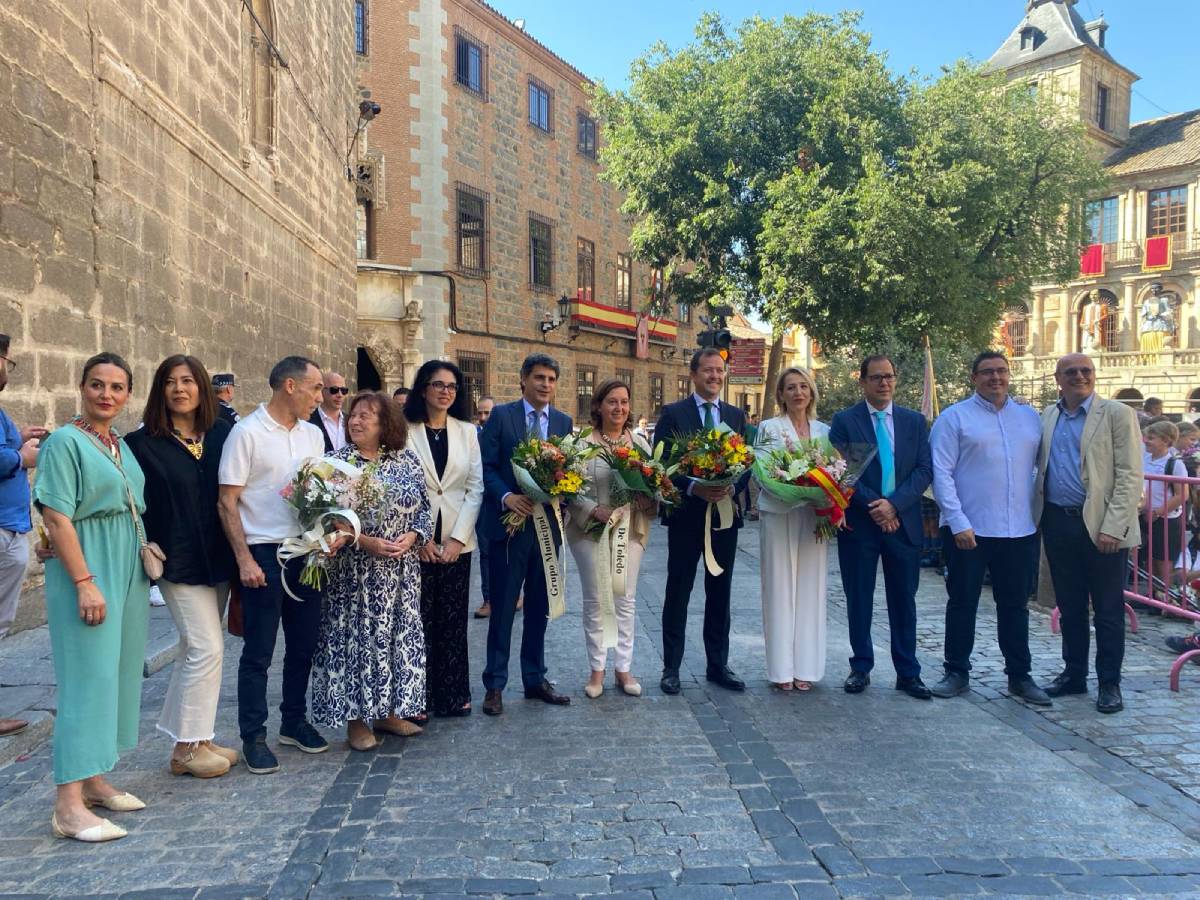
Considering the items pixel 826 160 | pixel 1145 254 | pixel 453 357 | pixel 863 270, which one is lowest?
pixel 453 357

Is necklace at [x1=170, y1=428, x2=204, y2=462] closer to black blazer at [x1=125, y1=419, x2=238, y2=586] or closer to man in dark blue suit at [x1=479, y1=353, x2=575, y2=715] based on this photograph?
black blazer at [x1=125, y1=419, x2=238, y2=586]

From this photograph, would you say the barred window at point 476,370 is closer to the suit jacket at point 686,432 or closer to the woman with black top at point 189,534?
the suit jacket at point 686,432

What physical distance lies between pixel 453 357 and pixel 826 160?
9424 mm

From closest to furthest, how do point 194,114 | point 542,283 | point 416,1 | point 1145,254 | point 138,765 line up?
point 138,765
point 194,114
point 416,1
point 542,283
point 1145,254

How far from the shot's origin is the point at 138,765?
4281 mm

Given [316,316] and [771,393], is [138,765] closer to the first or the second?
[316,316]

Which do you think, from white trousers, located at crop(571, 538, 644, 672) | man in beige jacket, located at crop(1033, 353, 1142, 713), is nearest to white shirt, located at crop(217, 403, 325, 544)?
white trousers, located at crop(571, 538, 644, 672)

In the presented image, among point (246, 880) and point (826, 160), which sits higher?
point (826, 160)

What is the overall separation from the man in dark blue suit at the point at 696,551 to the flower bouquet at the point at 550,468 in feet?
2.25

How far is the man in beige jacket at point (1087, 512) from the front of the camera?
5152 mm

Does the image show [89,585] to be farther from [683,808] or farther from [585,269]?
[585,269]

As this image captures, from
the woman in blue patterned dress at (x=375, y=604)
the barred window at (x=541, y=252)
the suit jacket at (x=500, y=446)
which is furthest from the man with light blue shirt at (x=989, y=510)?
the barred window at (x=541, y=252)

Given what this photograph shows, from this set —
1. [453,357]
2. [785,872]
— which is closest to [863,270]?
[453,357]

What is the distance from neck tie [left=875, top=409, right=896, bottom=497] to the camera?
18.1 feet
